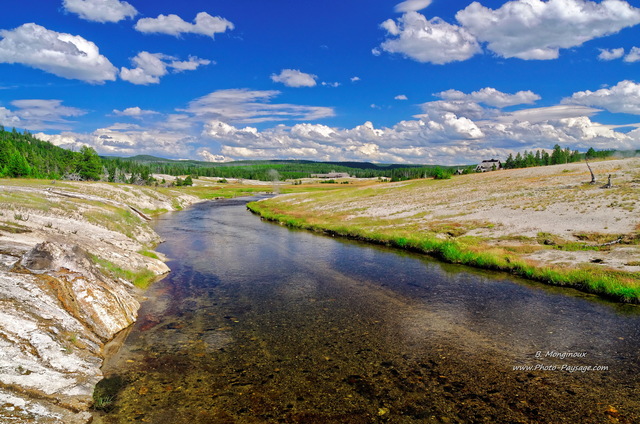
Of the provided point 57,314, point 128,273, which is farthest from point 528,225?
point 57,314

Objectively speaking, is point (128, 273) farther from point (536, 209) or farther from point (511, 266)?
point (536, 209)

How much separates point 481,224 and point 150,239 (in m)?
40.2

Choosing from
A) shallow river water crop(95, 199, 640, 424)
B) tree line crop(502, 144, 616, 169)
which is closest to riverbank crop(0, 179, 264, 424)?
shallow river water crop(95, 199, 640, 424)

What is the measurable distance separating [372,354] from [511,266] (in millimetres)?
19448

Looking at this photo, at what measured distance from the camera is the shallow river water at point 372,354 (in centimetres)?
1134

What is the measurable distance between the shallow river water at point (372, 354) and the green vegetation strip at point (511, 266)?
4.44 feet

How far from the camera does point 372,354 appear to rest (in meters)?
15.0

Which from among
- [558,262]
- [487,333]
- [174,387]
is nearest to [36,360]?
[174,387]

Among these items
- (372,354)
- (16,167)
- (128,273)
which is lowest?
(372,354)

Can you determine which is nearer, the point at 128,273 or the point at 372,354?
the point at 372,354

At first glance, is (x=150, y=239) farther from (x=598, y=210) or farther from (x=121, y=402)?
(x=598, y=210)

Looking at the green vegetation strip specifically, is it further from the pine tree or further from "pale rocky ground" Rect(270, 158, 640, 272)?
the pine tree

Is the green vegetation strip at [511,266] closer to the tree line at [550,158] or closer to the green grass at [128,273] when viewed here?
the green grass at [128,273]

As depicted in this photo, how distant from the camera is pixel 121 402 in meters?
11.5
